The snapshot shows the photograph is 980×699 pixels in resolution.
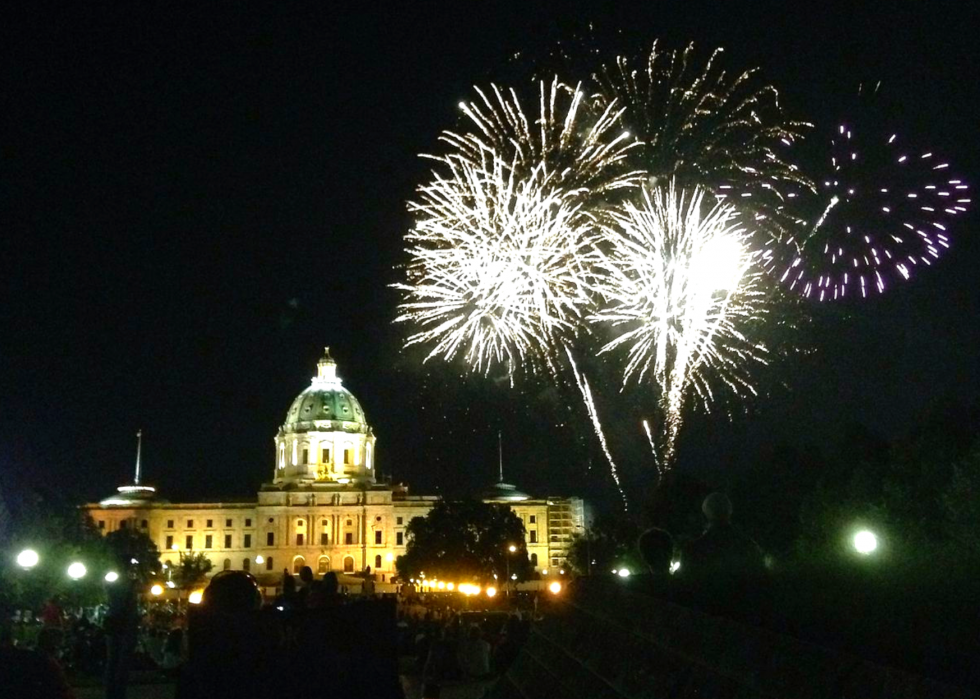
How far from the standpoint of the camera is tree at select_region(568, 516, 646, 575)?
60559 mm

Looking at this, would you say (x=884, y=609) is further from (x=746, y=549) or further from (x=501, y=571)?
(x=501, y=571)

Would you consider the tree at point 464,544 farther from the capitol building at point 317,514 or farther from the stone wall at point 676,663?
the stone wall at point 676,663

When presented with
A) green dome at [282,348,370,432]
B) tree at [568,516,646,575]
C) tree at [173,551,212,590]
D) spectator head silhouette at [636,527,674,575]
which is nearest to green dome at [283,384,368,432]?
green dome at [282,348,370,432]

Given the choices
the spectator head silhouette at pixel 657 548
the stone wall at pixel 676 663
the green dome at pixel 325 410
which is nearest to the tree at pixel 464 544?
the green dome at pixel 325 410

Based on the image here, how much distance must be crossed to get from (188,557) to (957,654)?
4414 inches

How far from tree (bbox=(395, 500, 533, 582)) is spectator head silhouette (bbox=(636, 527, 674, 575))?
219ft

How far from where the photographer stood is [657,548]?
959 centimetres

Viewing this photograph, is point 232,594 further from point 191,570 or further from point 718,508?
point 191,570

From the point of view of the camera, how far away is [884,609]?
4.49 meters

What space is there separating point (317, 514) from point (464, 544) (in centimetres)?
4131

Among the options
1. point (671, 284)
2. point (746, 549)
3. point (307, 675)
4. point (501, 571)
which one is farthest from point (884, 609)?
point (501, 571)

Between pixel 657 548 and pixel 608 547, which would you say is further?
pixel 608 547

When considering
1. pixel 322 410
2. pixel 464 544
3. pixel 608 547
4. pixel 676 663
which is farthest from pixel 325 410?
pixel 676 663

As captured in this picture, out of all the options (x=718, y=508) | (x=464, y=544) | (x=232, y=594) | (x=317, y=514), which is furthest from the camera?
(x=317, y=514)
